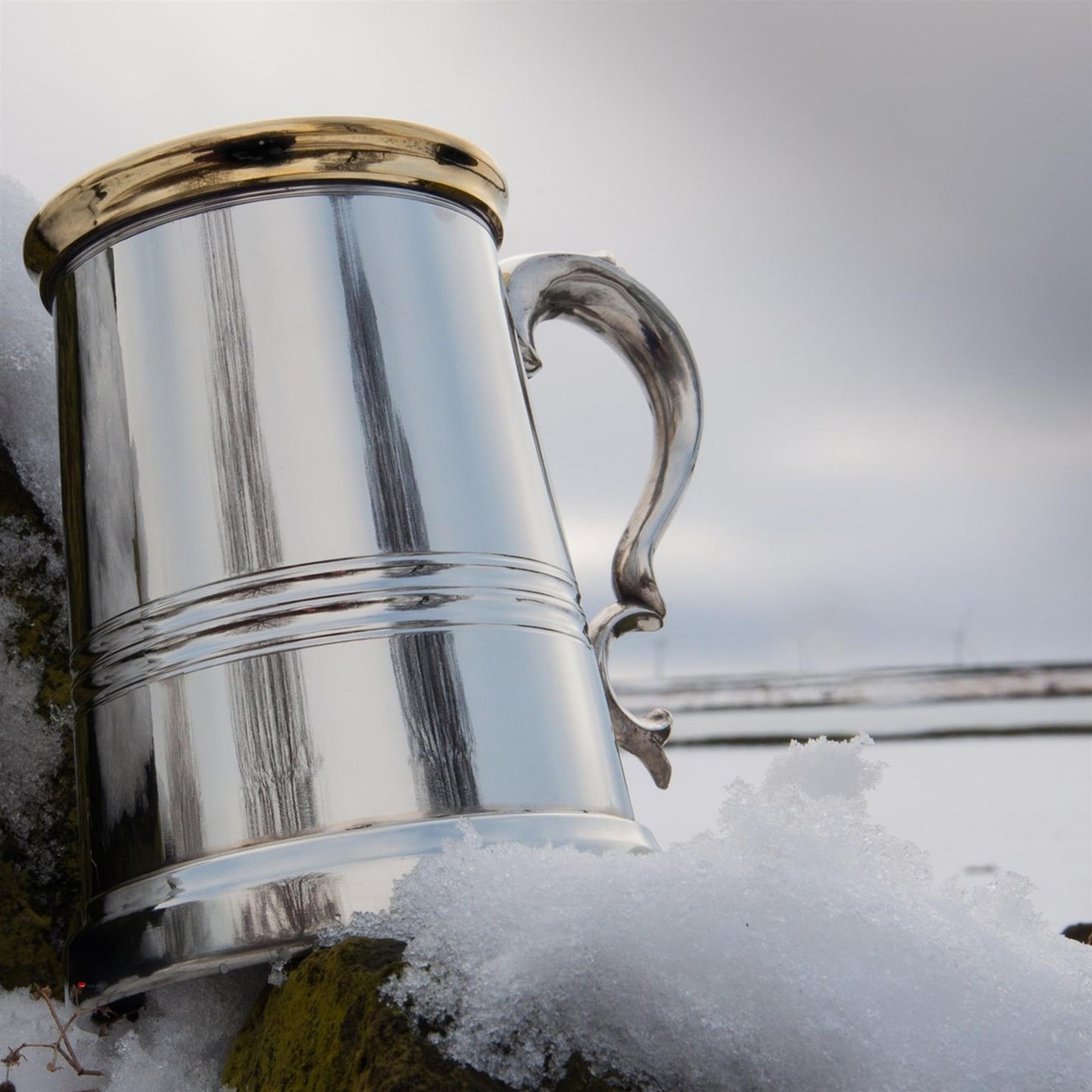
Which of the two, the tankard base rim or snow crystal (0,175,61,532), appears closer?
the tankard base rim

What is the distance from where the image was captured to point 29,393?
0.88m

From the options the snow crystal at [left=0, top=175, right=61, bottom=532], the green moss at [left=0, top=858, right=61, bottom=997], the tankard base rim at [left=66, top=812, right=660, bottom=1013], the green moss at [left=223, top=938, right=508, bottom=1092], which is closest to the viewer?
the green moss at [left=223, top=938, right=508, bottom=1092]

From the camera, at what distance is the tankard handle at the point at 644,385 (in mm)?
833

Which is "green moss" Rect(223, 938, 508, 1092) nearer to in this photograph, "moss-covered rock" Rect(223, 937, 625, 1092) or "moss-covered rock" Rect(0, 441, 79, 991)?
"moss-covered rock" Rect(223, 937, 625, 1092)

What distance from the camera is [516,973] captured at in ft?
1.54

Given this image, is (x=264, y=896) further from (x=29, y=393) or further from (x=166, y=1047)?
(x=29, y=393)

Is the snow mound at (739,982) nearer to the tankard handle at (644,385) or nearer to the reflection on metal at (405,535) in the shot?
the reflection on metal at (405,535)

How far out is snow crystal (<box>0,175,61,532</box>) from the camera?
2.86ft

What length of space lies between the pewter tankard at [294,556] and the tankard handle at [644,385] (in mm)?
87

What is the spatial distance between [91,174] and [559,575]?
35 centimetres

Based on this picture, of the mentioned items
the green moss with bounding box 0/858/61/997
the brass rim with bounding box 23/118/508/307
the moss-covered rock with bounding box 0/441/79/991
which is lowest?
the green moss with bounding box 0/858/61/997

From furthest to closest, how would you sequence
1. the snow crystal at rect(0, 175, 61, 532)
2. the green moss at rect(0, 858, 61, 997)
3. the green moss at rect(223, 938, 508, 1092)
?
1. the snow crystal at rect(0, 175, 61, 532)
2. the green moss at rect(0, 858, 61, 997)
3. the green moss at rect(223, 938, 508, 1092)

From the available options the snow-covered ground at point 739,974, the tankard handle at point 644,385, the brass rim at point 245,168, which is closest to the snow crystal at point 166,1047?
the snow-covered ground at point 739,974

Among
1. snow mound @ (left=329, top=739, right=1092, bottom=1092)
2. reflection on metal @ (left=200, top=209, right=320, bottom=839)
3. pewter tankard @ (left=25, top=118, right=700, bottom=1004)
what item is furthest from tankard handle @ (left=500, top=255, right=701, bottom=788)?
snow mound @ (left=329, top=739, right=1092, bottom=1092)
